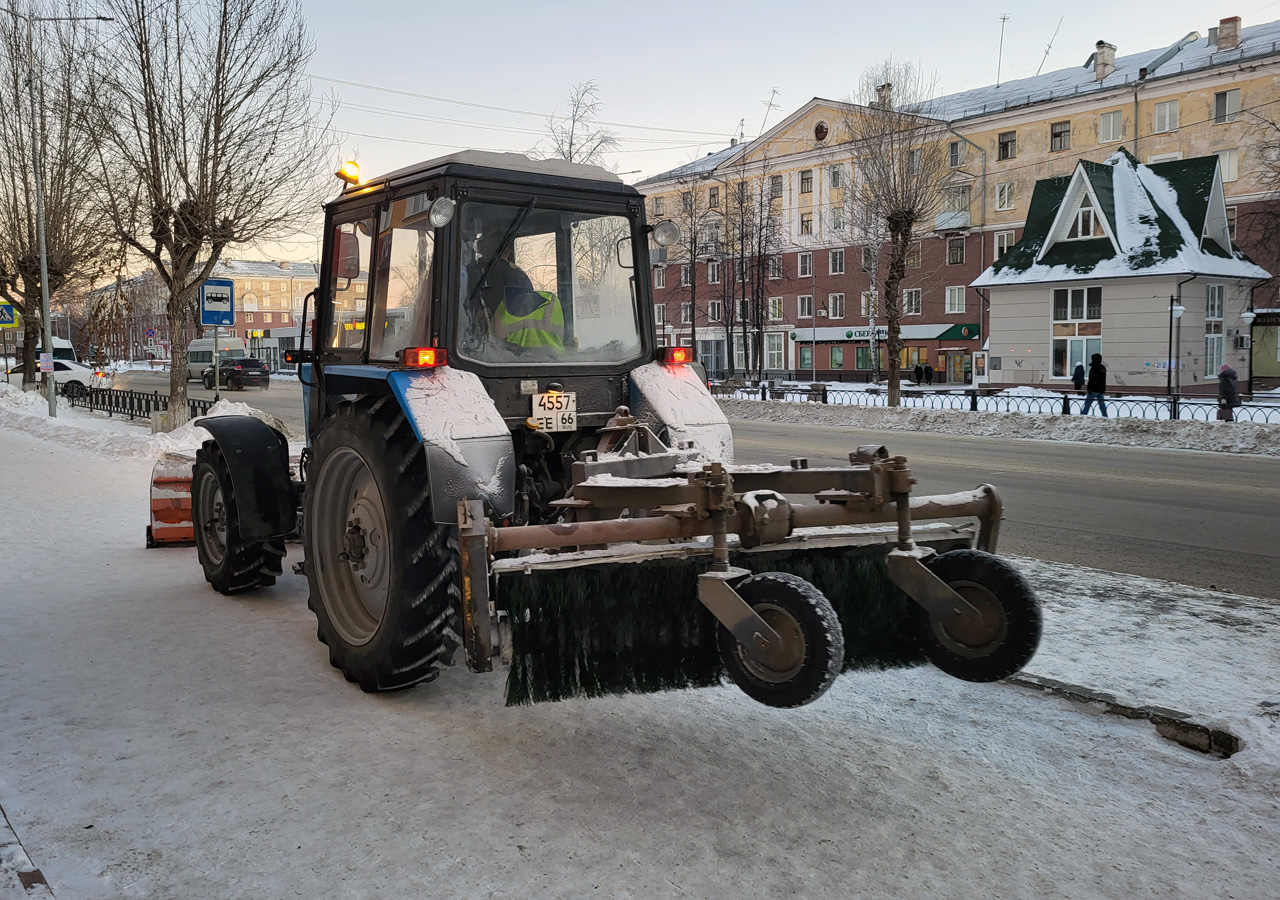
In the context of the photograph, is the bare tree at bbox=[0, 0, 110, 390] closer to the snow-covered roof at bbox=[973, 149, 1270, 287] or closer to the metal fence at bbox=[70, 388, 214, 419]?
the metal fence at bbox=[70, 388, 214, 419]

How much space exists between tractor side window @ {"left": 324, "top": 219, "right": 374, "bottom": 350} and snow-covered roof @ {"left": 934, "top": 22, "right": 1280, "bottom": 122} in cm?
4635

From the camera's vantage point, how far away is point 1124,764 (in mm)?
4043

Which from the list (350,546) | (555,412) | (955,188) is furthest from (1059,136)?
(350,546)

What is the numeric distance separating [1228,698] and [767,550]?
7.31 ft

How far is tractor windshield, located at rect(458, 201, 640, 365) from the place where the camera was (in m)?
5.27

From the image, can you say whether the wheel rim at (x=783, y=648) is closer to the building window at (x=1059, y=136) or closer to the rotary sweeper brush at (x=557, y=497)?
the rotary sweeper brush at (x=557, y=497)

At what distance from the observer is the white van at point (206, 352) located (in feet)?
151

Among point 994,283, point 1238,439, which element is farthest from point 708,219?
point 1238,439

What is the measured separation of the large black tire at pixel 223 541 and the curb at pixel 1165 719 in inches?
186

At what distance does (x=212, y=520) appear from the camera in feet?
23.7

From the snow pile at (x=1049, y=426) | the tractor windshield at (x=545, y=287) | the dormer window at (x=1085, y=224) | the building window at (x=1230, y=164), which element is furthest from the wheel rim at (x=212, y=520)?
the building window at (x=1230, y=164)

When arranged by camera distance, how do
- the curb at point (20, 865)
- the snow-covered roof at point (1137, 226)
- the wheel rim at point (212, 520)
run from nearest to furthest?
the curb at point (20, 865) < the wheel rim at point (212, 520) < the snow-covered roof at point (1137, 226)

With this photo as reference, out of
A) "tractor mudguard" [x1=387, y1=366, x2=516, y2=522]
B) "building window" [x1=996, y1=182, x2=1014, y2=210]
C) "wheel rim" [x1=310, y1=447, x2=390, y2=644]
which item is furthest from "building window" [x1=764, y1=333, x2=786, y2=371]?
"tractor mudguard" [x1=387, y1=366, x2=516, y2=522]

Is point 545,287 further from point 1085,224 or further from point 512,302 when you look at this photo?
point 1085,224
